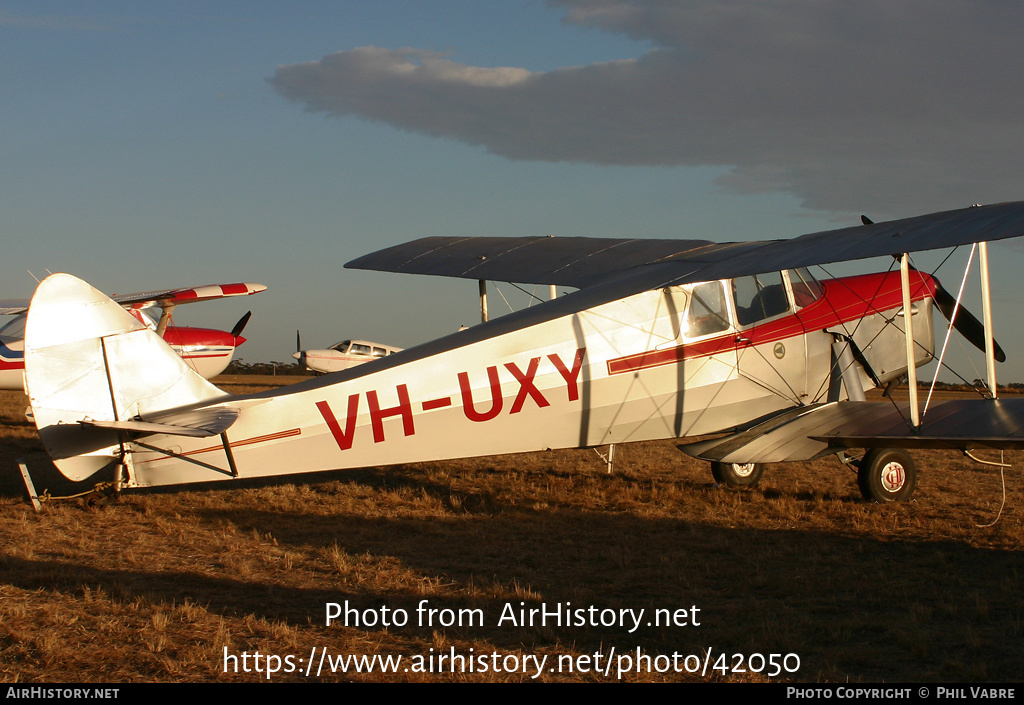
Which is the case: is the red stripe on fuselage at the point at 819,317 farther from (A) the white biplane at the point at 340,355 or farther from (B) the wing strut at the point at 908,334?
(A) the white biplane at the point at 340,355

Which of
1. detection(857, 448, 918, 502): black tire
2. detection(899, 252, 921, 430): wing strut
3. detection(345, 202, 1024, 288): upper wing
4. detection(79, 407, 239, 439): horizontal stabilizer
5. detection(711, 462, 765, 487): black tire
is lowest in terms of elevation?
detection(711, 462, 765, 487): black tire

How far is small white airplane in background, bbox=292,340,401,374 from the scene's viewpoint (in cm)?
3086

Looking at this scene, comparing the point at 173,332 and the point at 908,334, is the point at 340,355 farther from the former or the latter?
the point at 908,334

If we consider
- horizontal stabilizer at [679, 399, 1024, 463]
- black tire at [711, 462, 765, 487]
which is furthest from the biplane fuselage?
black tire at [711, 462, 765, 487]

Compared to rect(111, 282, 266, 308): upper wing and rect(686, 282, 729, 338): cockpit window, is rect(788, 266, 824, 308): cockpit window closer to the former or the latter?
rect(686, 282, 729, 338): cockpit window

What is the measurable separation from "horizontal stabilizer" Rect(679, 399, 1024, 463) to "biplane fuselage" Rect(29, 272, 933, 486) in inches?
17.5

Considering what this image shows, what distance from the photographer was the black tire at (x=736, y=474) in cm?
876

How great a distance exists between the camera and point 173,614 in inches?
174

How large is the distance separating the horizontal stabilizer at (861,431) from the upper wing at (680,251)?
148 centimetres

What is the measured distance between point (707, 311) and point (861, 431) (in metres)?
1.60

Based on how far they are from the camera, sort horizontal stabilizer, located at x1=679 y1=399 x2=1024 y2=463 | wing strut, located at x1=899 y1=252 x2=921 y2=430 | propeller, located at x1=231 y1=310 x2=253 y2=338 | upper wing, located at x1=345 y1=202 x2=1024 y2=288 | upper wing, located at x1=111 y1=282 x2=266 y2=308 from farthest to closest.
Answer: propeller, located at x1=231 y1=310 x2=253 y2=338 < upper wing, located at x1=111 y1=282 x2=266 y2=308 < horizontal stabilizer, located at x1=679 y1=399 x2=1024 y2=463 < wing strut, located at x1=899 y1=252 x2=921 y2=430 < upper wing, located at x1=345 y1=202 x2=1024 y2=288

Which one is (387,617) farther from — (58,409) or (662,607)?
(58,409)

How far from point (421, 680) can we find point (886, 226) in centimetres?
511

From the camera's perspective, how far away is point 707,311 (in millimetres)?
7336
